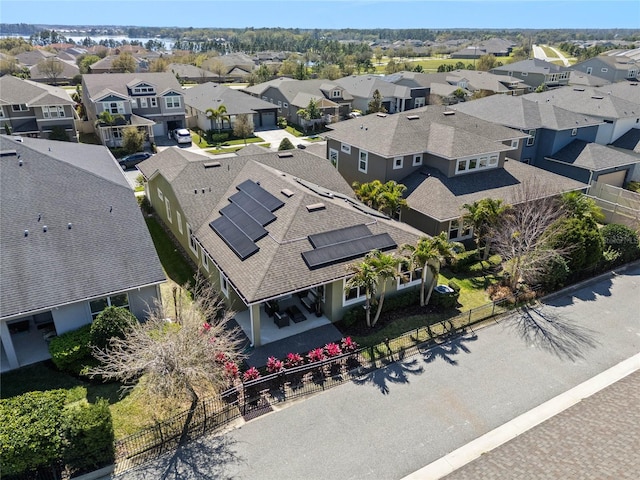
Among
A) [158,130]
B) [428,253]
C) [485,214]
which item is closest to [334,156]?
[485,214]

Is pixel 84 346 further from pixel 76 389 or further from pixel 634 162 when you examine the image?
pixel 634 162

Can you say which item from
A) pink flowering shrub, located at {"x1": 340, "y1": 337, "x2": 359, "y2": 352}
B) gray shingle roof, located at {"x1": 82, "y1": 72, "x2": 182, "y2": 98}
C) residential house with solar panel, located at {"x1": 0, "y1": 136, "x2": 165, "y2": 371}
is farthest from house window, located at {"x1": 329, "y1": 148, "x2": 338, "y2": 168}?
gray shingle roof, located at {"x1": 82, "y1": 72, "x2": 182, "y2": 98}

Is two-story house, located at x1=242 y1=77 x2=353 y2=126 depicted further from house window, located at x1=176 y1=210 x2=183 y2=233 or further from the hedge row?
the hedge row

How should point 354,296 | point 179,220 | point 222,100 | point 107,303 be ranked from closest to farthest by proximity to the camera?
1. point 107,303
2. point 354,296
3. point 179,220
4. point 222,100

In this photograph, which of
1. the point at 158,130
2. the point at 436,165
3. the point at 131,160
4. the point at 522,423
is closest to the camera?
the point at 522,423

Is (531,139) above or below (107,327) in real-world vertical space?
above

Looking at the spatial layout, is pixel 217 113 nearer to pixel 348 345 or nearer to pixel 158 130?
pixel 158 130

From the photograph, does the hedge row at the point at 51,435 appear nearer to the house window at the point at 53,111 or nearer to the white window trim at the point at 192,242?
the white window trim at the point at 192,242

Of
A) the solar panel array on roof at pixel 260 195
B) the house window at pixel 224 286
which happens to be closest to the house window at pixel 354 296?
the house window at pixel 224 286
